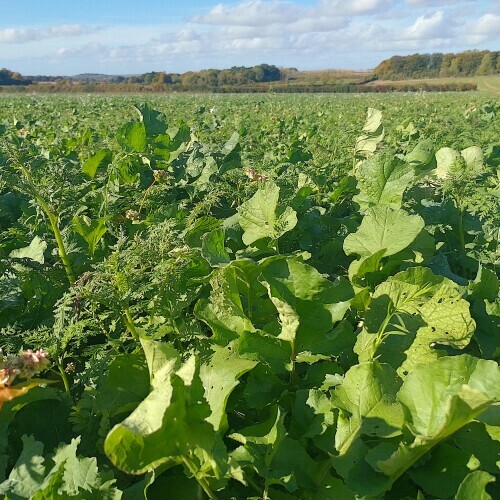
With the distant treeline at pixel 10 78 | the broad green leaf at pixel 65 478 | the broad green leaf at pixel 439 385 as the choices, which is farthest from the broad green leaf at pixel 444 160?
the distant treeline at pixel 10 78

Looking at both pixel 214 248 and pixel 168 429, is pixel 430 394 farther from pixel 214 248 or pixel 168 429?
pixel 214 248

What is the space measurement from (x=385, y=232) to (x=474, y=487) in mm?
944

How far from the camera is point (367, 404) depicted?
1251 millimetres

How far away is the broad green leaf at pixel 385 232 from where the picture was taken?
1768 millimetres

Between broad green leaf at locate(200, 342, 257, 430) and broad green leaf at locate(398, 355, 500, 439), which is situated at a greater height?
broad green leaf at locate(398, 355, 500, 439)

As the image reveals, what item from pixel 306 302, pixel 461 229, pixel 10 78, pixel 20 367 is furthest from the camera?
pixel 10 78

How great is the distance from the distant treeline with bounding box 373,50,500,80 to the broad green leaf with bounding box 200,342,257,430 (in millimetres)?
79909

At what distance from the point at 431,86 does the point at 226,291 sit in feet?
206

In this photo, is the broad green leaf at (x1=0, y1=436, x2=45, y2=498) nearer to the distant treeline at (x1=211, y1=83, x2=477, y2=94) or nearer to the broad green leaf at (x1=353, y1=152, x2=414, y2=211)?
the broad green leaf at (x1=353, y1=152, x2=414, y2=211)

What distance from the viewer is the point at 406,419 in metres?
1.17

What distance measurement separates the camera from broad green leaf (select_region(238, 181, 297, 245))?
196cm

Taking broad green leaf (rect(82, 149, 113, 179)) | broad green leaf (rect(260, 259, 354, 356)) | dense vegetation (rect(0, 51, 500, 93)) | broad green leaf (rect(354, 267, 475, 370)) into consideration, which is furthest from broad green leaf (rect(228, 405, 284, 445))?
dense vegetation (rect(0, 51, 500, 93))

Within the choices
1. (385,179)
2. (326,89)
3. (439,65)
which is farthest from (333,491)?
(439,65)

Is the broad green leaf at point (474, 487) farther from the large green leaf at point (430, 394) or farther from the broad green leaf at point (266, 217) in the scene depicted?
the broad green leaf at point (266, 217)
